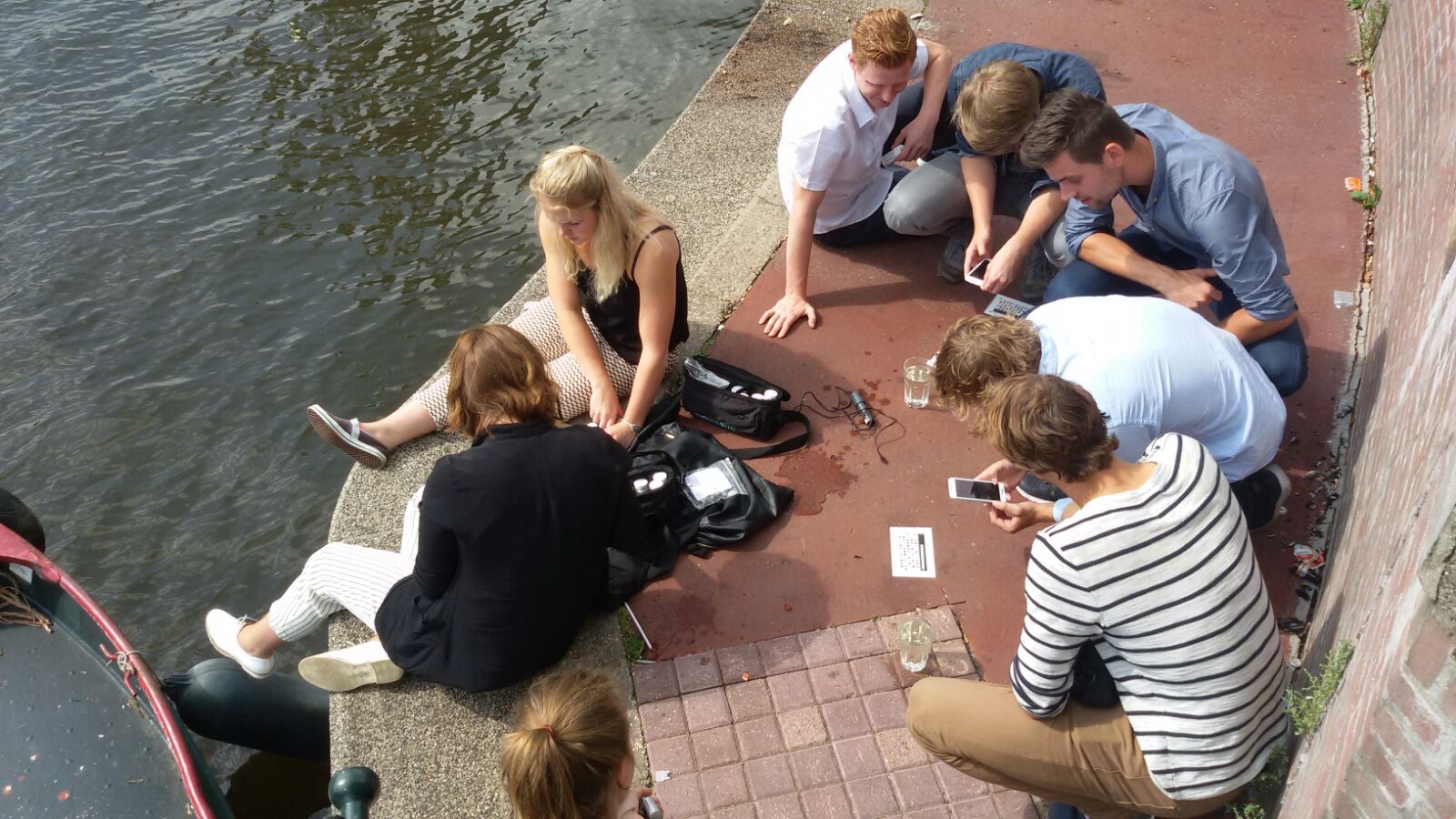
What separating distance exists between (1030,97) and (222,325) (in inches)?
204

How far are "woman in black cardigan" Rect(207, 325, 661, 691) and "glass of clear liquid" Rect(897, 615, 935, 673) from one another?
107 cm

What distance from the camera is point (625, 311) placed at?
4664 mm

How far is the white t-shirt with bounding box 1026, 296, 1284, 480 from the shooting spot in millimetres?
3533

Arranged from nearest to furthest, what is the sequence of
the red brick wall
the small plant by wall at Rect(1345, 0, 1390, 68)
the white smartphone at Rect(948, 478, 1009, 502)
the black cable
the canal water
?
the red brick wall
the white smartphone at Rect(948, 478, 1009, 502)
the black cable
the canal water
the small plant by wall at Rect(1345, 0, 1390, 68)

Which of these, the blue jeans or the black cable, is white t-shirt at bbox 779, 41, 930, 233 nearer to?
the black cable

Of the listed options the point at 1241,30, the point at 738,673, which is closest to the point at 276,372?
the point at 738,673

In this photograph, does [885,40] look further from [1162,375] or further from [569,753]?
[569,753]

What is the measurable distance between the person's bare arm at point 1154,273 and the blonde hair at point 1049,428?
187 cm

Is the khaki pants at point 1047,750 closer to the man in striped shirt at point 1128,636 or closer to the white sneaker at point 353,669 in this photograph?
the man in striped shirt at point 1128,636

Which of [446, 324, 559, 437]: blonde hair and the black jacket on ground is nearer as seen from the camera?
the black jacket on ground

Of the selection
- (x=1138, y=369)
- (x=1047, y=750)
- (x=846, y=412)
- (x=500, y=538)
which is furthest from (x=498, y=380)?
(x=1138, y=369)

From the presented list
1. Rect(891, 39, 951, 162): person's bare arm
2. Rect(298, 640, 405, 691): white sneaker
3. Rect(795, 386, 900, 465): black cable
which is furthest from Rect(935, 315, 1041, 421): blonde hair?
Rect(298, 640, 405, 691): white sneaker

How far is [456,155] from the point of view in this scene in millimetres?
7848

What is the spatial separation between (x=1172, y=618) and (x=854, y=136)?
10.2 ft
